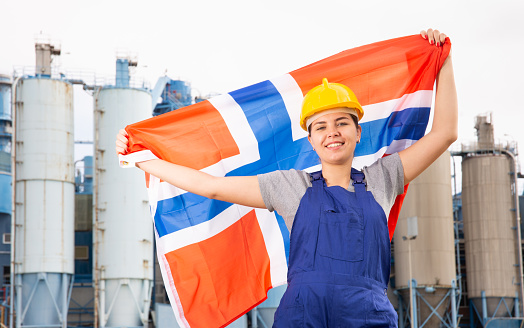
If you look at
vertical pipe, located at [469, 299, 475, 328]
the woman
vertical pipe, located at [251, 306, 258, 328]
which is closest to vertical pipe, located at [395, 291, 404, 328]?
vertical pipe, located at [469, 299, 475, 328]

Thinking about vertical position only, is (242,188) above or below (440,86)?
below

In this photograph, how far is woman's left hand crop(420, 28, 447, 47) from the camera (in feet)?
20.9

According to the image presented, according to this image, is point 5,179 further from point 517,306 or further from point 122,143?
point 122,143

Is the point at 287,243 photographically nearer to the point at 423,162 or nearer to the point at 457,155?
the point at 423,162

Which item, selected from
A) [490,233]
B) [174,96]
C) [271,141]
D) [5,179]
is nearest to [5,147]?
[5,179]

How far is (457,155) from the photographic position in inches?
2303

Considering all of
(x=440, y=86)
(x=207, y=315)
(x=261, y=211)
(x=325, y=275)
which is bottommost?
(x=207, y=315)

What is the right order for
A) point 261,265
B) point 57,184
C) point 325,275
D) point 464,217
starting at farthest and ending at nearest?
point 464,217, point 57,184, point 261,265, point 325,275

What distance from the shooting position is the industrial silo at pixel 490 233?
54531 mm

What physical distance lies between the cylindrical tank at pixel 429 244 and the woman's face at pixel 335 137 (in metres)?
47.0

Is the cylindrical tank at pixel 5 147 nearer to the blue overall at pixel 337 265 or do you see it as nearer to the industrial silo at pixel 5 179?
the industrial silo at pixel 5 179

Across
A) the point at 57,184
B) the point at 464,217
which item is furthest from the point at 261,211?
the point at 464,217

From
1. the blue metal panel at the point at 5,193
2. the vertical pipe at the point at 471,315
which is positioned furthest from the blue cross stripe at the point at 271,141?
the vertical pipe at the point at 471,315

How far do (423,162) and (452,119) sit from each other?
1.57 ft
